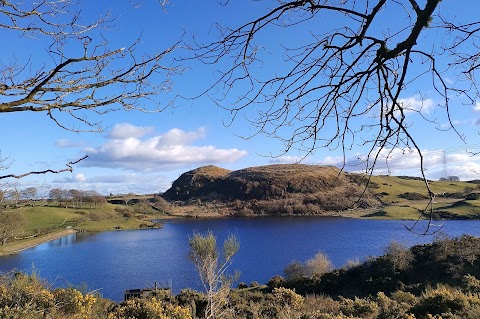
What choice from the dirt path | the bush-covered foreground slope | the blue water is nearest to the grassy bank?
the dirt path

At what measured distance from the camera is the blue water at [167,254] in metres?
26.3

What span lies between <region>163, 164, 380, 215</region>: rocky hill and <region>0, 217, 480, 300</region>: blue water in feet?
90.6

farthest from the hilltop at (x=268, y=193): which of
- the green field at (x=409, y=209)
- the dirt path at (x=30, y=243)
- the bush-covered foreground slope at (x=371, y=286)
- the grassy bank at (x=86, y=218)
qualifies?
the bush-covered foreground slope at (x=371, y=286)

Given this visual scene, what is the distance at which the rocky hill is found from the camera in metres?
81.6

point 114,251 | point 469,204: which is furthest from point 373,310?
point 469,204

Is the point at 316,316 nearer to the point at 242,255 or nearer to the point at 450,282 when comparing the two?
the point at 450,282

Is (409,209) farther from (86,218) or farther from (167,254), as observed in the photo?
(86,218)

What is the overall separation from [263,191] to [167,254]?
59.2 m

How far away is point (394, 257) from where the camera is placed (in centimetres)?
1881

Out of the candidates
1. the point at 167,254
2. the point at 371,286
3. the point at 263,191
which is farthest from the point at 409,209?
the point at 263,191

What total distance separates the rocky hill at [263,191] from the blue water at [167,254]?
27.6 meters

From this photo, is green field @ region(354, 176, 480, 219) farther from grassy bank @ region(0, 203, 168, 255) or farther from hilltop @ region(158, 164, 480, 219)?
grassy bank @ region(0, 203, 168, 255)

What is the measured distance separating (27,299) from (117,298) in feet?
53.1

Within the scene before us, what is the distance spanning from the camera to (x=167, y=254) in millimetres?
35406
